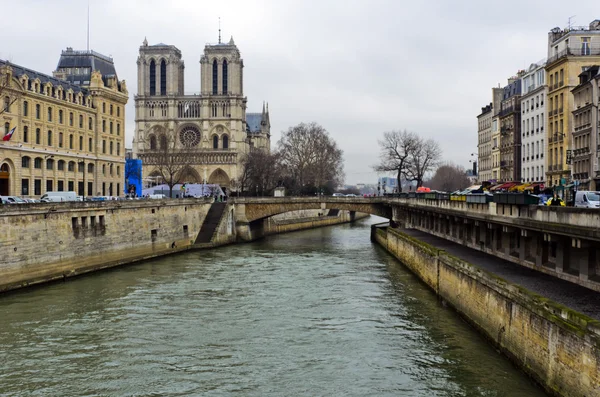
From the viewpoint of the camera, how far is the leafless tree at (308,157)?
111 metres

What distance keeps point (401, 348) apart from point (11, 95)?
4360 cm

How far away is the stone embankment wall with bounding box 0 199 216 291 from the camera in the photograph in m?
32.3

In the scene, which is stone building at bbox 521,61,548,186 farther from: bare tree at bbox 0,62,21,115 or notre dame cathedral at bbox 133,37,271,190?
notre dame cathedral at bbox 133,37,271,190

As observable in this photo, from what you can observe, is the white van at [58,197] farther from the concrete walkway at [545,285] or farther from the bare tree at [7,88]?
the concrete walkway at [545,285]

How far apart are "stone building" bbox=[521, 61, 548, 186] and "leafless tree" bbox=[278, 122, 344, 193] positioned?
50352mm

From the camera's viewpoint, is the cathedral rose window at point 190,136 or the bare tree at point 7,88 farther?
the cathedral rose window at point 190,136

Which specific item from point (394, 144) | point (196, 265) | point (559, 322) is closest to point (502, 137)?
point (394, 144)

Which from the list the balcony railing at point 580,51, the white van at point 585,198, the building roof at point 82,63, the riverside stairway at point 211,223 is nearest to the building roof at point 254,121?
the building roof at point 82,63

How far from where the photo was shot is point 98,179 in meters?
70.4

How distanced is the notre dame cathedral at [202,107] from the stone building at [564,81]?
81405mm

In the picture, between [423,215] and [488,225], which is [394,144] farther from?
[488,225]

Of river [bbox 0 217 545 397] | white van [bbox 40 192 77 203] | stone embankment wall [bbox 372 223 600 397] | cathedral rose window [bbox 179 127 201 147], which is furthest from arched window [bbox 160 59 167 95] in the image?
stone embankment wall [bbox 372 223 600 397]

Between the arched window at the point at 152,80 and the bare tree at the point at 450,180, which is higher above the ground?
the arched window at the point at 152,80

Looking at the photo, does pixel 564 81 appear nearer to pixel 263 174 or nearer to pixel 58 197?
pixel 58 197
